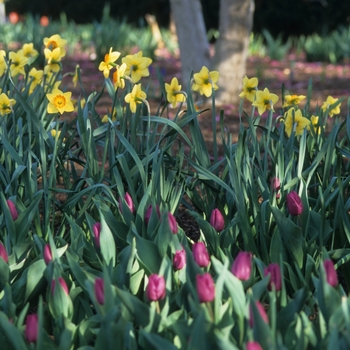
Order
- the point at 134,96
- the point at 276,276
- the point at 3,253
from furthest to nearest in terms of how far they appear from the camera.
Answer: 1. the point at 134,96
2. the point at 3,253
3. the point at 276,276

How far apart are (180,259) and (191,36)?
3921mm

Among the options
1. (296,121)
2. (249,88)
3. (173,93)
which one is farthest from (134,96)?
(296,121)

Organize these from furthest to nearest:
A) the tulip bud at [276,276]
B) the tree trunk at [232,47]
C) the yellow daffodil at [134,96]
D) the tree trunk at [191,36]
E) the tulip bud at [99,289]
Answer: the tree trunk at [191,36] < the tree trunk at [232,47] < the yellow daffodil at [134,96] < the tulip bud at [276,276] < the tulip bud at [99,289]

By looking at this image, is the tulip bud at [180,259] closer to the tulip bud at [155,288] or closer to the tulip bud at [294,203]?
the tulip bud at [155,288]

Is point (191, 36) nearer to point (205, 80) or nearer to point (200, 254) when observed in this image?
point (205, 80)

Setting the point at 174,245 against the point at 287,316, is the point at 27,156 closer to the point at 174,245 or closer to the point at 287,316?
the point at 174,245

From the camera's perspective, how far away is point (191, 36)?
17.1 feet

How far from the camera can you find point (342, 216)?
6.02 feet

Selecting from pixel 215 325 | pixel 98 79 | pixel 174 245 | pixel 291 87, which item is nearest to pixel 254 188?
pixel 174 245

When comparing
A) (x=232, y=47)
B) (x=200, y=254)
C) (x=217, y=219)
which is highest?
(x=200, y=254)

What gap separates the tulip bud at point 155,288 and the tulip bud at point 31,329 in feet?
0.77

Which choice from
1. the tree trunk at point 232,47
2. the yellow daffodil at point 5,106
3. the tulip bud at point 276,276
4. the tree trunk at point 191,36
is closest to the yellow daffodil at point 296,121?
the tulip bud at point 276,276

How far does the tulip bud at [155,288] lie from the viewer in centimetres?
134

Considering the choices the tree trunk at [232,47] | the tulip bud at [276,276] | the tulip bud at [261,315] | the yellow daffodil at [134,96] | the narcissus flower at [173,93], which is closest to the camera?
the tulip bud at [261,315]
